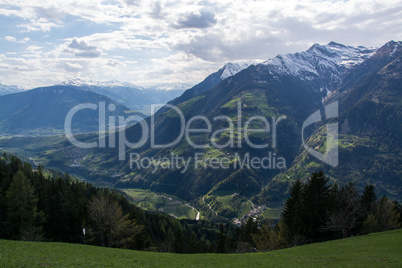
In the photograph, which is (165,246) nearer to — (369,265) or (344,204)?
(344,204)

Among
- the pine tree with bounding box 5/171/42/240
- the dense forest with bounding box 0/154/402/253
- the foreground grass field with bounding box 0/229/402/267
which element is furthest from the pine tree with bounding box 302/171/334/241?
the pine tree with bounding box 5/171/42/240

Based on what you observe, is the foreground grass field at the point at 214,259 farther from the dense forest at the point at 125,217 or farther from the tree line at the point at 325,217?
the tree line at the point at 325,217

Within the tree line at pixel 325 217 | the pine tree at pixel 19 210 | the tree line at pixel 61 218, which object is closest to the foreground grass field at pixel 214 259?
the tree line at pixel 325 217

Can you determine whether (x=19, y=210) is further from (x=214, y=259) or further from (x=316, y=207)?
(x=316, y=207)

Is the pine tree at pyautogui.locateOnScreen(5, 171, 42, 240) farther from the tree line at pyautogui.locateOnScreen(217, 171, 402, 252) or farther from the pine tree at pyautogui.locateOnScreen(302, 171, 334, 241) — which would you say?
the pine tree at pyautogui.locateOnScreen(302, 171, 334, 241)

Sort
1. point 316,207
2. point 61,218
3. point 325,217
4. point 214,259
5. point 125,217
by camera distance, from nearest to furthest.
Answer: point 214,259, point 316,207, point 325,217, point 125,217, point 61,218

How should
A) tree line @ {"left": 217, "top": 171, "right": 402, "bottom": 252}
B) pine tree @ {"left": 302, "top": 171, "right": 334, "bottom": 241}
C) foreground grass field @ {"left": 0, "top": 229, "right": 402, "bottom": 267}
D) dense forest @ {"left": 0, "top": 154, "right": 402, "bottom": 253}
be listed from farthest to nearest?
pine tree @ {"left": 302, "top": 171, "right": 334, "bottom": 241} → tree line @ {"left": 217, "top": 171, "right": 402, "bottom": 252} → dense forest @ {"left": 0, "top": 154, "right": 402, "bottom": 253} → foreground grass field @ {"left": 0, "top": 229, "right": 402, "bottom": 267}

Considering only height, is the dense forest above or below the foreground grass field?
below

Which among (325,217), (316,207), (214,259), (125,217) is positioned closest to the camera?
(214,259)

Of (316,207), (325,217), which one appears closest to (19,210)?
(316,207)

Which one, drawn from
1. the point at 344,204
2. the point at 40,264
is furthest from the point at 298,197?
the point at 40,264

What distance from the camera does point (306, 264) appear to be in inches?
1238

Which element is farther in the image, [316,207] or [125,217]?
[125,217]

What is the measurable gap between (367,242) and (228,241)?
58.3 metres
